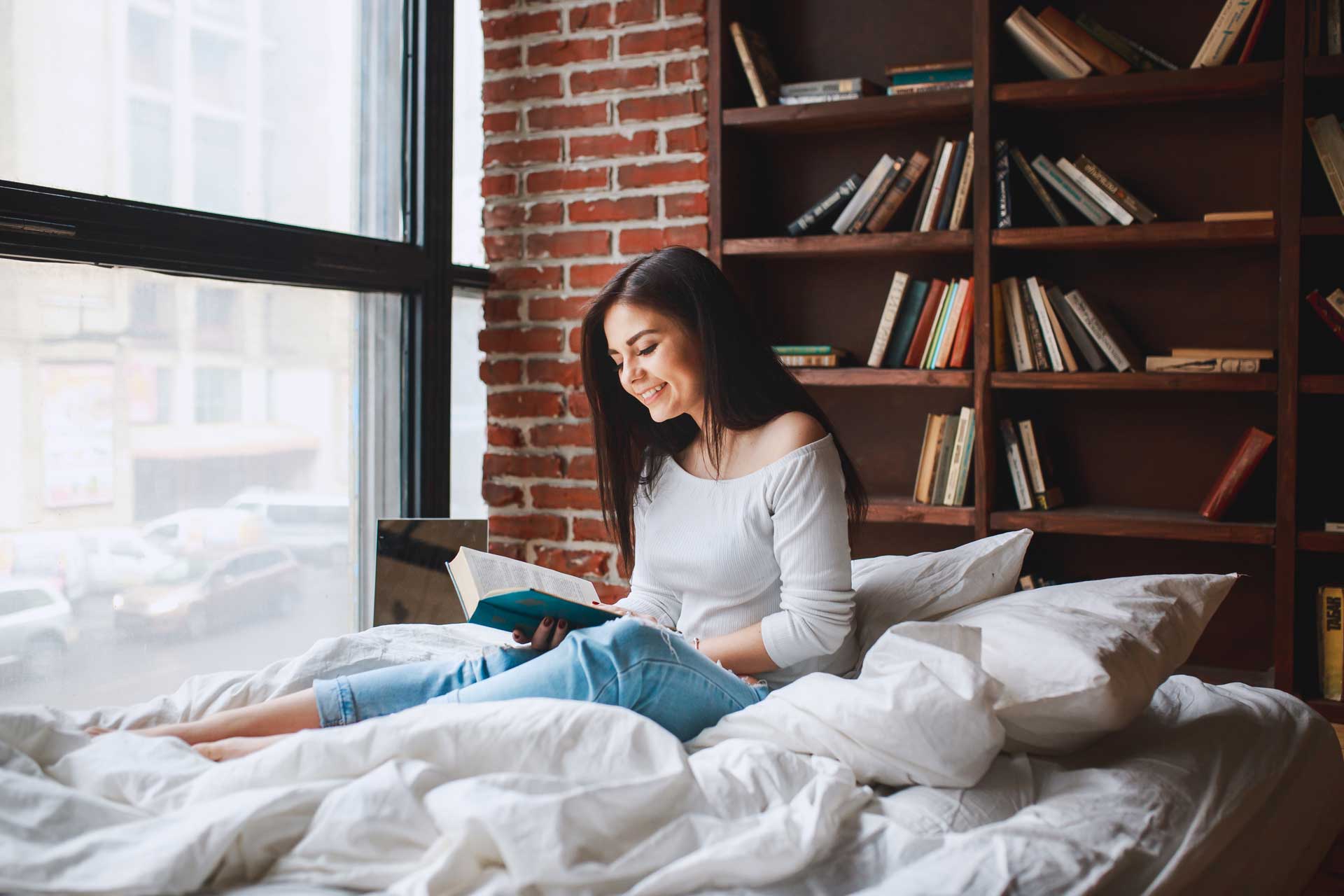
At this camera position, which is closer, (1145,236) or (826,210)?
(1145,236)

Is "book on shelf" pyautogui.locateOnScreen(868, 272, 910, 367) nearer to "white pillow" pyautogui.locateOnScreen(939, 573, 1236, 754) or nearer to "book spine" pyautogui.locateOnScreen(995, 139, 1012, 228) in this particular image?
"book spine" pyautogui.locateOnScreen(995, 139, 1012, 228)

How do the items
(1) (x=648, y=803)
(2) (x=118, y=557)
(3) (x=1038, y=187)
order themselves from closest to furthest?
1. (1) (x=648, y=803)
2. (2) (x=118, y=557)
3. (3) (x=1038, y=187)

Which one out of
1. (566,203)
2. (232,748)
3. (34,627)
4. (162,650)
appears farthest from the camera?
(566,203)

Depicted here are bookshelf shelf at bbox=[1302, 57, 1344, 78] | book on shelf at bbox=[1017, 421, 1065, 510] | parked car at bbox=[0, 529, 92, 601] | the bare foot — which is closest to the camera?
the bare foot

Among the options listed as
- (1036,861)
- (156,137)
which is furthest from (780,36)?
(1036,861)

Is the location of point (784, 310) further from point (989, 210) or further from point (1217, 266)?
point (1217, 266)

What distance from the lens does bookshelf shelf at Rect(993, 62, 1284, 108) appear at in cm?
243

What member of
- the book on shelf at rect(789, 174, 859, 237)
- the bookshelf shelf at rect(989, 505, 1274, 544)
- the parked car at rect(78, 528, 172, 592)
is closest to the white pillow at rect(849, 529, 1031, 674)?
the bookshelf shelf at rect(989, 505, 1274, 544)

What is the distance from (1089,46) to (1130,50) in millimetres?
98

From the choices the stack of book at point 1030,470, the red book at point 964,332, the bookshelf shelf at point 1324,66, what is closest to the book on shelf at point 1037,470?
the stack of book at point 1030,470

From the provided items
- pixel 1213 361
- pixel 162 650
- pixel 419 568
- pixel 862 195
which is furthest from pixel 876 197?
pixel 162 650

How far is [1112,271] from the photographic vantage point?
2.75 m

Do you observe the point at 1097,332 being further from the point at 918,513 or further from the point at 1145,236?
the point at 918,513

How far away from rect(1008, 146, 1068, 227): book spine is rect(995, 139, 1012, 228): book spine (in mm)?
31
